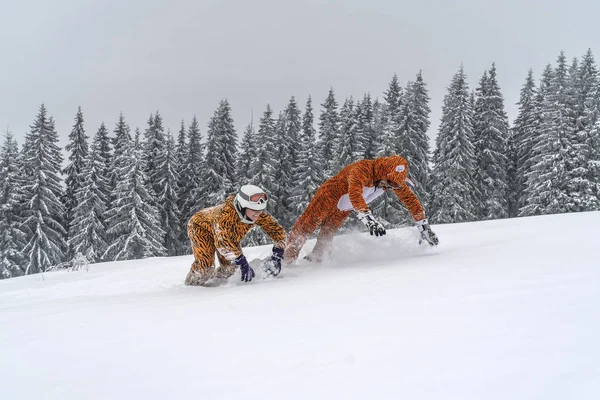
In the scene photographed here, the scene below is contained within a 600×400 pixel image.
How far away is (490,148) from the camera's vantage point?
31922mm

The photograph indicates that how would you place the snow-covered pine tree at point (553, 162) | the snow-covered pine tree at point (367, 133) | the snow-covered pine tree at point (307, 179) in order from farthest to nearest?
1. the snow-covered pine tree at point (367, 133)
2. the snow-covered pine tree at point (307, 179)
3. the snow-covered pine tree at point (553, 162)

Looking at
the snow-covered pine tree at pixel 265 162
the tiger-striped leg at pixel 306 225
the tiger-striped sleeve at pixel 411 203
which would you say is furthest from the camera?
the snow-covered pine tree at pixel 265 162

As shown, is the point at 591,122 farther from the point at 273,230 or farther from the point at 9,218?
the point at 9,218

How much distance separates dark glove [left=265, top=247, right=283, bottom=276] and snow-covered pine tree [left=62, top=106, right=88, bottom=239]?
3214cm

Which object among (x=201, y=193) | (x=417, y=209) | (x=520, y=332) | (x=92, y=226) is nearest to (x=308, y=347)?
(x=520, y=332)

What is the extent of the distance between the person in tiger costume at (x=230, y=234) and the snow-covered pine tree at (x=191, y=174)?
28872 mm

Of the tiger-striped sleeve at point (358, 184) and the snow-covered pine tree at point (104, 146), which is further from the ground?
the snow-covered pine tree at point (104, 146)

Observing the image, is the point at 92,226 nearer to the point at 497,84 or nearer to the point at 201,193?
the point at 201,193

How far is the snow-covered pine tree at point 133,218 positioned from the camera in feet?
89.5

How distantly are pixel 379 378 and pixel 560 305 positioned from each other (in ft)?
3.84

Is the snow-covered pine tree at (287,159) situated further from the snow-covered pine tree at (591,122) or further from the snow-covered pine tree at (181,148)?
the snow-covered pine tree at (591,122)

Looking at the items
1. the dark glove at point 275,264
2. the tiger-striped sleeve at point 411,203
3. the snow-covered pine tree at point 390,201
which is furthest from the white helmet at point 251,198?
the snow-covered pine tree at point 390,201

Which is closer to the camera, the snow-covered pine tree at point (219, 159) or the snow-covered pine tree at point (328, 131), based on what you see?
the snow-covered pine tree at point (219, 159)

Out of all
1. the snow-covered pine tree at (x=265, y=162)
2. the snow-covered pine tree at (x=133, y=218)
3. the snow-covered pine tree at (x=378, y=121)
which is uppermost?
the snow-covered pine tree at (x=378, y=121)
